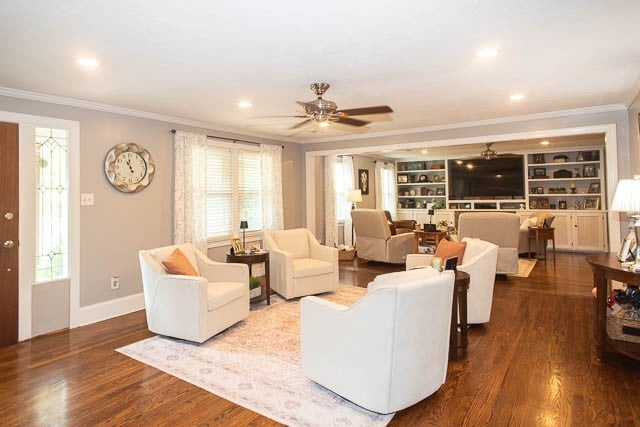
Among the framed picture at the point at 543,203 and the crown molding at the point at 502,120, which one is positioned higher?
the crown molding at the point at 502,120

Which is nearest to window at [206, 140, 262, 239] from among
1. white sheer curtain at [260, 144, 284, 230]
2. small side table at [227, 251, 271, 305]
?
white sheer curtain at [260, 144, 284, 230]

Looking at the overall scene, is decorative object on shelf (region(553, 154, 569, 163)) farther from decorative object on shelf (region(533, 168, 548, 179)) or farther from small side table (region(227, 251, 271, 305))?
small side table (region(227, 251, 271, 305))

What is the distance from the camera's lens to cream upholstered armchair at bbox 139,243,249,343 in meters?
3.43

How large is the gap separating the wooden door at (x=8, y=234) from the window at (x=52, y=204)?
22cm

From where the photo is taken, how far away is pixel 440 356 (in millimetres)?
2512

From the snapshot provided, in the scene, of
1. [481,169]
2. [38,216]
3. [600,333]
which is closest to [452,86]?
[600,333]

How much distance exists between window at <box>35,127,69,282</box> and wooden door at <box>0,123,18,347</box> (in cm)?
22

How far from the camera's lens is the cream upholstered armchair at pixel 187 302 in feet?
11.3

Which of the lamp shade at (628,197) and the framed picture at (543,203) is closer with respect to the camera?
the lamp shade at (628,197)

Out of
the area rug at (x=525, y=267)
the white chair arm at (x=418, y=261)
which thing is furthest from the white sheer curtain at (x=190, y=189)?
the area rug at (x=525, y=267)

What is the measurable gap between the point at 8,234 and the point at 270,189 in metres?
3.54

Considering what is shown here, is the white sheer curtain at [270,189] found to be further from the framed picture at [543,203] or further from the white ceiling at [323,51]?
the framed picture at [543,203]

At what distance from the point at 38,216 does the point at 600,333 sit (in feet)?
17.5

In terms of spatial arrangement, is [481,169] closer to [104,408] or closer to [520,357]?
[520,357]
